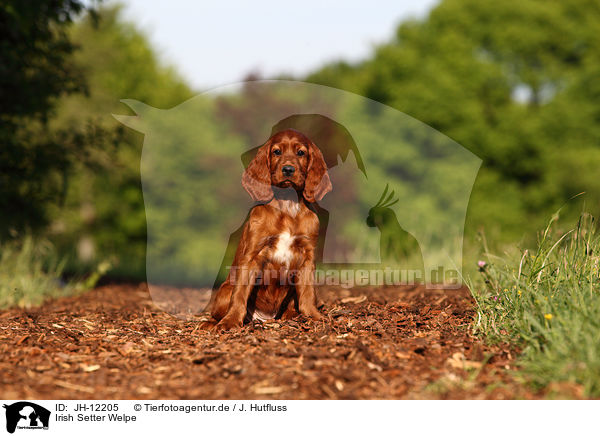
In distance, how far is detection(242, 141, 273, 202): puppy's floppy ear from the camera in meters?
4.95

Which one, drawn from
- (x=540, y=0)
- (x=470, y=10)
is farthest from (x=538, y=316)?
(x=540, y=0)

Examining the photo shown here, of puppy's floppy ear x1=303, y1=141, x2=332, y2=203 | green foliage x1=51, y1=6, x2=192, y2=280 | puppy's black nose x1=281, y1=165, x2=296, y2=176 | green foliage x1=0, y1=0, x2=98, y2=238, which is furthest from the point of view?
green foliage x1=51, y1=6, x2=192, y2=280

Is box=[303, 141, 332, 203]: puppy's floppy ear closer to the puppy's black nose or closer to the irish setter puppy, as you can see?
the irish setter puppy

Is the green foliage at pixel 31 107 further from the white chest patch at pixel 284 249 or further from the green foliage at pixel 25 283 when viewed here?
the white chest patch at pixel 284 249

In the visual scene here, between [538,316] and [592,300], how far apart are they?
1.20ft

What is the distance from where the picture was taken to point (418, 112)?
76.6ft

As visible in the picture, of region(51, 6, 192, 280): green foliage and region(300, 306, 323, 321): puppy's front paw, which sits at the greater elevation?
region(51, 6, 192, 280): green foliage

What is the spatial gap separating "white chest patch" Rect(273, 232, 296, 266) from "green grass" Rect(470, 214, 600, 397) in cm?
162

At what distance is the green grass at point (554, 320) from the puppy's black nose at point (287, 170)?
1829 millimetres

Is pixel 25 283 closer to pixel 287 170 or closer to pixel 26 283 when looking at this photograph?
pixel 26 283
